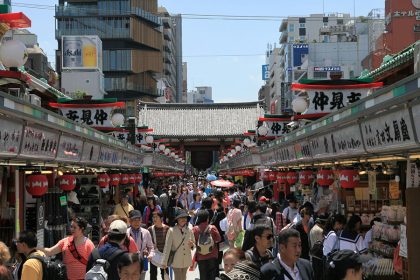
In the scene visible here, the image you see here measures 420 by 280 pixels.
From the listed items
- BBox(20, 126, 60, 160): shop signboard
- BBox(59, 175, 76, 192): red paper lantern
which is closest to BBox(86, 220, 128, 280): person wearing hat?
BBox(20, 126, 60, 160): shop signboard

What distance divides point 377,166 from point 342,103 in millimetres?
3211

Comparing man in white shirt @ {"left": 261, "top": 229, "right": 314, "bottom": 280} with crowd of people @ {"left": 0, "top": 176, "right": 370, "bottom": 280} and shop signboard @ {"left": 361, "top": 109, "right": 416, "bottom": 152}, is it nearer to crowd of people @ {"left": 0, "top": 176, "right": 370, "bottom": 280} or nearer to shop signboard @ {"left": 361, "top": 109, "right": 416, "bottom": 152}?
crowd of people @ {"left": 0, "top": 176, "right": 370, "bottom": 280}

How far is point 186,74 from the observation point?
181 m

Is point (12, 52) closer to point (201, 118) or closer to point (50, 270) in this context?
point (50, 270)

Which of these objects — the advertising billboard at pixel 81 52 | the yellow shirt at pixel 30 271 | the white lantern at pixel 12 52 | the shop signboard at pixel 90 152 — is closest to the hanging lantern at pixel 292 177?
the shop signboard at pixel 90 152

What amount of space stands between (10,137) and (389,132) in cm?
449

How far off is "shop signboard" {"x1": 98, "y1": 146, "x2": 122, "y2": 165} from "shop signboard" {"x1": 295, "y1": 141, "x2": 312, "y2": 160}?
14.7 feet

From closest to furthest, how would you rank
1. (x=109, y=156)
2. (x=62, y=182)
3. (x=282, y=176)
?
1. (x=62, y=182)
2. (x=109, y=156)
3. (x=282, y=176)

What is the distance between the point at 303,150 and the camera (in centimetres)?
1409

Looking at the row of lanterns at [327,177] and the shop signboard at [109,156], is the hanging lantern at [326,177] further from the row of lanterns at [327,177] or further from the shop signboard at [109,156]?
the shop signboard at [109,156]

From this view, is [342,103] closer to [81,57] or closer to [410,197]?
[410,197]

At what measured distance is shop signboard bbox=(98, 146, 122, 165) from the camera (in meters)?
15.0

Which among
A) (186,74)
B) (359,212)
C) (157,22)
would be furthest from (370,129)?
(186,74)

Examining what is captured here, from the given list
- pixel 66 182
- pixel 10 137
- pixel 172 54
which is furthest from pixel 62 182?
pixel 172 54
